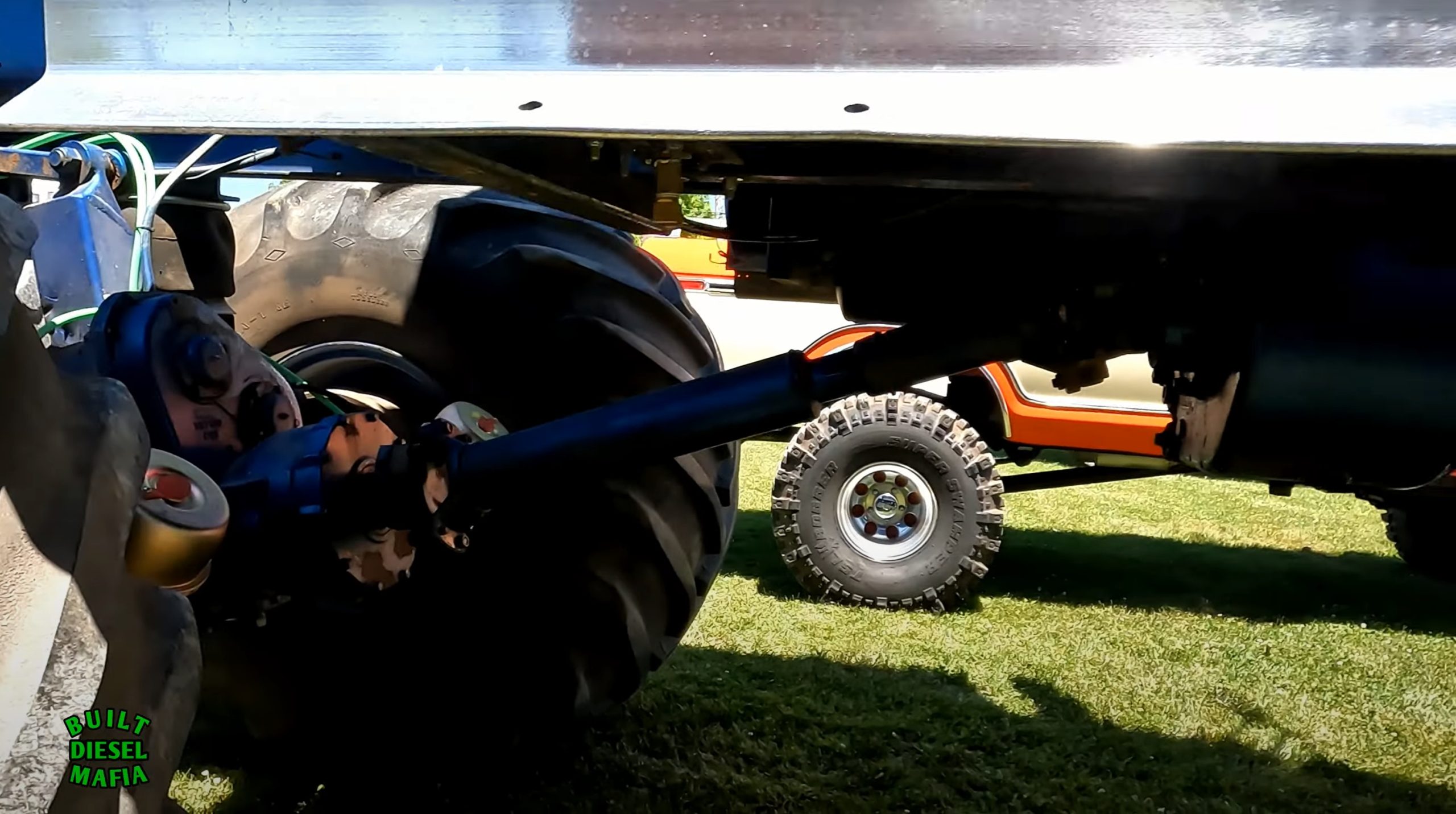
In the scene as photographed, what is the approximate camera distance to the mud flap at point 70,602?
0.76m

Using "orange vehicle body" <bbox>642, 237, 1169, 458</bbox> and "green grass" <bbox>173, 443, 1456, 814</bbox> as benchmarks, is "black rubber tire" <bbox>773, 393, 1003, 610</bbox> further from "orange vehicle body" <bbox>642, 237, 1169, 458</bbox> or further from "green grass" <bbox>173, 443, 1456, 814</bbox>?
"orange vehicle body" <bbox>642, 237, 1169, 458</bbox>

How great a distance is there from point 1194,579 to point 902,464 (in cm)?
171

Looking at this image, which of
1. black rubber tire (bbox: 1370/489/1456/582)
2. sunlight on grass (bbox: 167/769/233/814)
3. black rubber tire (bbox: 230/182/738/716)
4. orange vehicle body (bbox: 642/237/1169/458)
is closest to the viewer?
black rubber tire (bbox: 230/182/738/716)

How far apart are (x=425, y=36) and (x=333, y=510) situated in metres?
0.63

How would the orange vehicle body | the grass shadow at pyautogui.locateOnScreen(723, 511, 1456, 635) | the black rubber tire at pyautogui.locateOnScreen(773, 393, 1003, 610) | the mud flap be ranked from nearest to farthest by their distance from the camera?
the mud flap → the black rubber tire at pyautogui.locateOnScreen(773, 393, 1003, 610) → the grass shadow at pyautogui.locateOnScreen(723, 511, 1456, 635) → the orange vehicle body

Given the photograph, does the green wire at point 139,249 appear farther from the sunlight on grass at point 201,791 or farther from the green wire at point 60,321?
the sunlight on grass at point 201,791

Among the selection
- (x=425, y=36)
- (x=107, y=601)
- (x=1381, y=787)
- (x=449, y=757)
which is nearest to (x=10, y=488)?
(x=107, y=601)

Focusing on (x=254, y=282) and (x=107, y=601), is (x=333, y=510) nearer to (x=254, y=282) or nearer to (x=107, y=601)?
(x=107, y=601)

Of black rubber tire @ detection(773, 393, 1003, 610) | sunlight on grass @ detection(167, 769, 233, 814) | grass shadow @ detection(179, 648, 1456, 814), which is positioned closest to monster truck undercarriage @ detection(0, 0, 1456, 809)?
grass shadow @ detection(179, 648, 1456, 814)

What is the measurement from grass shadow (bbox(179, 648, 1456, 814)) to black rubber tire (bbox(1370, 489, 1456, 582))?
113 inches

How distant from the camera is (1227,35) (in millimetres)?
841

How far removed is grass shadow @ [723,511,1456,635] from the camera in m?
4.32

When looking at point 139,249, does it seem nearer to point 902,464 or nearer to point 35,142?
point 35,142

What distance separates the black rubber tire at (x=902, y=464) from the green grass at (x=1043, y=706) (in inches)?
5.0
